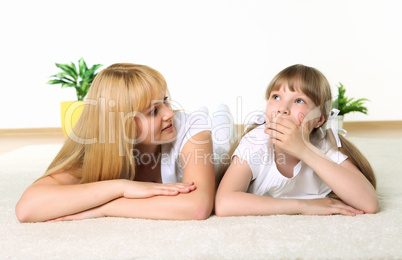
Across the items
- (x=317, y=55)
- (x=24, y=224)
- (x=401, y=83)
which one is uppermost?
(x=317, y=55)

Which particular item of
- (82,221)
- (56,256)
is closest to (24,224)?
(82,221)

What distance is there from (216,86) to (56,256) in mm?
3506

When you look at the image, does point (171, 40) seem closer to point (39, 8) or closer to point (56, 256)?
point (39, 8)

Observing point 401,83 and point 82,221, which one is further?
point 401,83

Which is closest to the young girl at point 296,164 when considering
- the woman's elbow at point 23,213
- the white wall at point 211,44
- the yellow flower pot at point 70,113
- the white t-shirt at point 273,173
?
the white t-shirt at point 273,173

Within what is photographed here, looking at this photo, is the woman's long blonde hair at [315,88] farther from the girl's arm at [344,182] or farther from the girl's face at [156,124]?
the girl's face at [156,124]

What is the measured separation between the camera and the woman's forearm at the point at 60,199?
40.8 inches

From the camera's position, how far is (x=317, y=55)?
411cm

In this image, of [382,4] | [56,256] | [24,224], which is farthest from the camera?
[382,4]

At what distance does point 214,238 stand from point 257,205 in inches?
8.5

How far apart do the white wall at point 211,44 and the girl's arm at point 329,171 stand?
122 inches

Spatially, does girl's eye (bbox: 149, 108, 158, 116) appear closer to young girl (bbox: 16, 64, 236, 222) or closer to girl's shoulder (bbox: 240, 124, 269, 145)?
young girl (bbox: 16, 64, 236, 222)

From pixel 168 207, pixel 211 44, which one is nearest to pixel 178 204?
pixel 168 207

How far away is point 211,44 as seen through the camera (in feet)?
13.8
